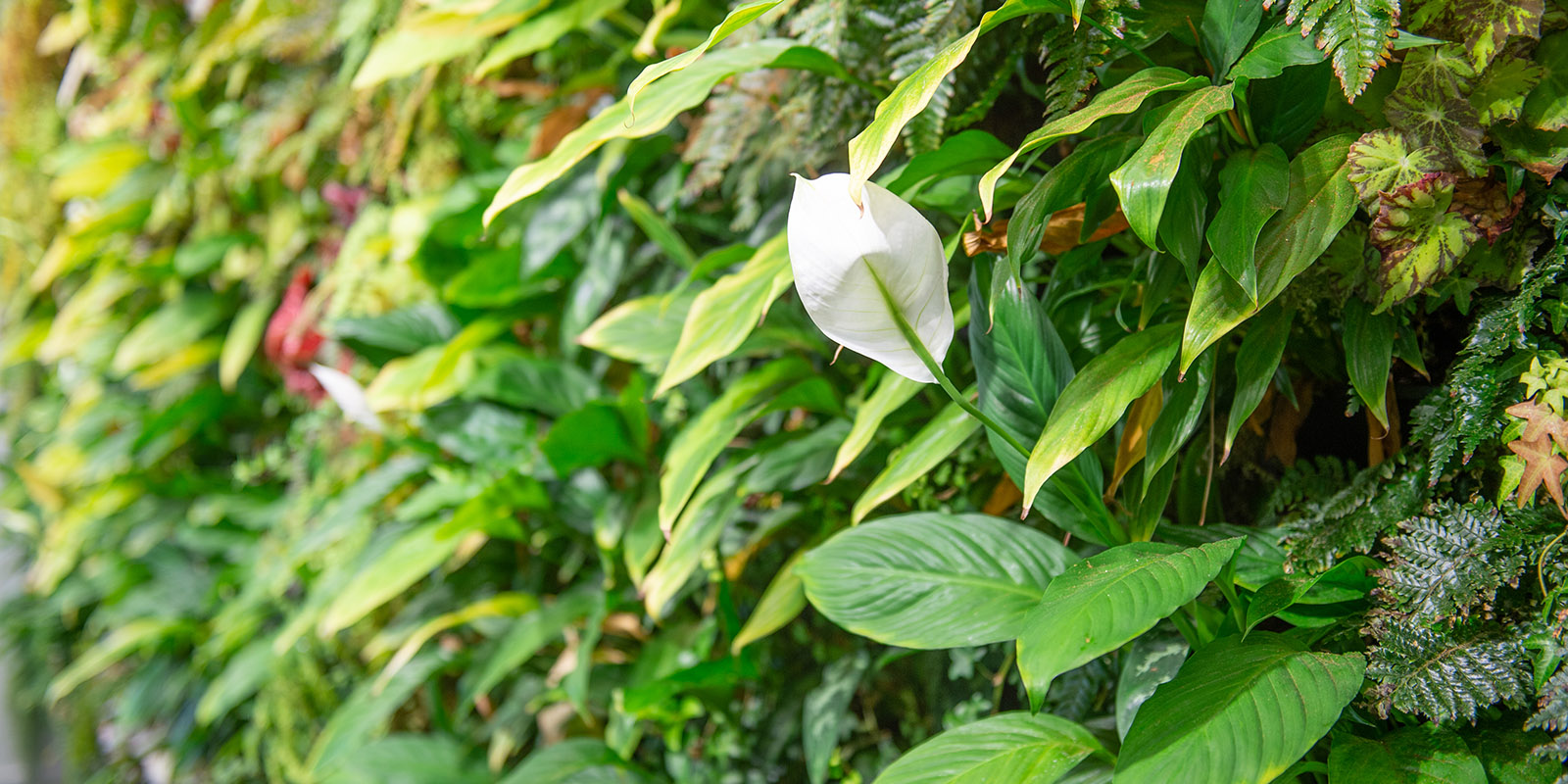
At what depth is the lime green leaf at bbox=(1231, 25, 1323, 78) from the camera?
0.56 meters

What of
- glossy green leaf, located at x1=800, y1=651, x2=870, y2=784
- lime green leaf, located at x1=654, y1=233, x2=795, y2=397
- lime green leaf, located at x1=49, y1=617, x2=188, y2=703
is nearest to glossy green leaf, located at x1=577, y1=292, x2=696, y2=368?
lime green leaf, located at x1=654, y1=233, x2=795, y2=397

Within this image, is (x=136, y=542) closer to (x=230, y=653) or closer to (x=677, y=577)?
(x=230, y=653)

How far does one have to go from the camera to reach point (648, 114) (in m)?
0.80

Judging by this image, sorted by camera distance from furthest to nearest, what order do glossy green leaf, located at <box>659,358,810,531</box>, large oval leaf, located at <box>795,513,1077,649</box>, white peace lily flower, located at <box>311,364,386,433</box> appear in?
white peace lily flower, located at <box>311,364,386,433</box> < glossy green leaf, located at <box>659,358,810,531</box> < large oval leaf, located at <box>795,513,1077,649</box>

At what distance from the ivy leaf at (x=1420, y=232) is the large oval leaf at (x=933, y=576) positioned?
0.30 m

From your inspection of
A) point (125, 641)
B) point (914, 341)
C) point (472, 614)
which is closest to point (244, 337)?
point (125, 641)

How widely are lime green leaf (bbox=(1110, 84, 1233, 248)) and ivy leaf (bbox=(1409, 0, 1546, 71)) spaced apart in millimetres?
143

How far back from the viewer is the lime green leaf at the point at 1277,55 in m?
0.56

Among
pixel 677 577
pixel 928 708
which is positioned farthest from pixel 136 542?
pixel 928 708

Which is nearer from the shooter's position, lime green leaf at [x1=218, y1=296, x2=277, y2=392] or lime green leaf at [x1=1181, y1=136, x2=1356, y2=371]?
lime green leaf at [x1=1181, y1=136, x2=1356, y2=371]

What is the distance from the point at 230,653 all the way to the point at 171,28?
4.74 ft

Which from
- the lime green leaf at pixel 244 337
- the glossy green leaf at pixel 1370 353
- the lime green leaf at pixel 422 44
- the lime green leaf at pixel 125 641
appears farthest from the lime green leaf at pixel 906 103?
the lime green leaf at pixel 125 641

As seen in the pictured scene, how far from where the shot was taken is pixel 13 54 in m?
2.51

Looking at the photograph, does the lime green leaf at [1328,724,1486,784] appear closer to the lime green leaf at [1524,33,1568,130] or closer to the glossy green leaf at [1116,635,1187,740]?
the glossy green leaf at [1116,635,1187,740]
